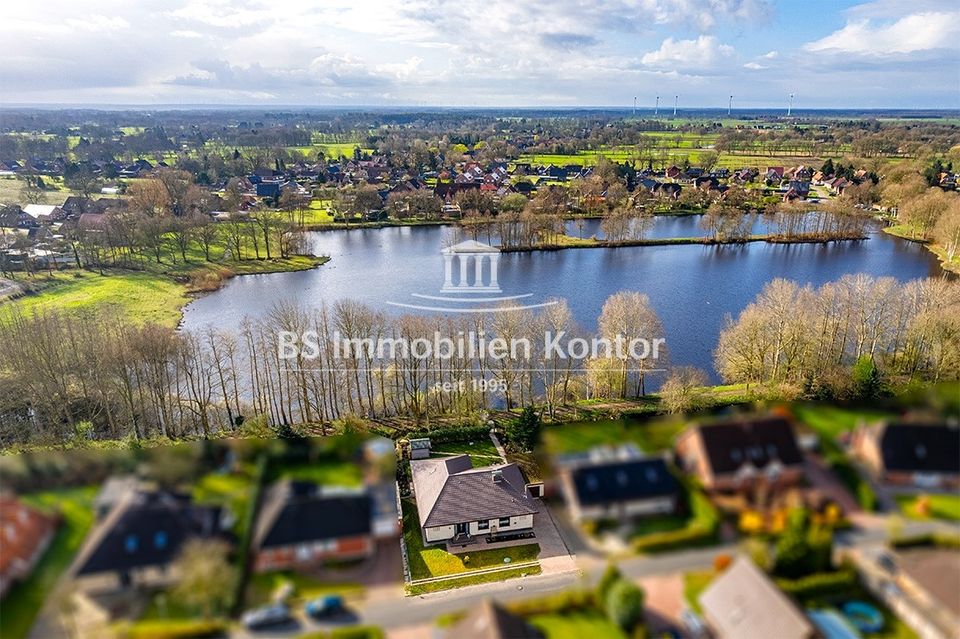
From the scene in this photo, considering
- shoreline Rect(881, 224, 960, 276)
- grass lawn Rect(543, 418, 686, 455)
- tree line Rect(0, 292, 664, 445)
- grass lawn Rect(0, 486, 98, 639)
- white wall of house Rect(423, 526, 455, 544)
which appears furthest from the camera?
shoreline Rect(881, 224, 960, 276)

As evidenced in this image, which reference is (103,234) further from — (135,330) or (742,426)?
(742,426)

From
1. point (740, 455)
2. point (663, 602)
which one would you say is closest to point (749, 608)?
point (663, 602)

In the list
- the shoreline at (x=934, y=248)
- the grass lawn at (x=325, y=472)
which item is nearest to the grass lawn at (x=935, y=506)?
the grass lawn at (x=325, y=472)

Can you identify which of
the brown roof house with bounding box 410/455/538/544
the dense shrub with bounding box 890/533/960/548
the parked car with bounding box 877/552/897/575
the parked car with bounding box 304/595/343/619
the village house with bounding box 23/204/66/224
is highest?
the dense shrub with bounding box 890/533/960/548

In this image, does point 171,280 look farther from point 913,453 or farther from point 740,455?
point 913,453

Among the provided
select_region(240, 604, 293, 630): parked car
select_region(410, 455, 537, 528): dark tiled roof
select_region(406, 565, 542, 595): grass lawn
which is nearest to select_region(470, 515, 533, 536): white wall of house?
select_region(410, 455, 537, 528): dark tiled roof

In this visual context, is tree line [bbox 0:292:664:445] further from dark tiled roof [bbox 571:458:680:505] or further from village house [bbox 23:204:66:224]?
village house [bbox 23:204:66:224]

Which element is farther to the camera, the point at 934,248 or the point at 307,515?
the point at 934,248
